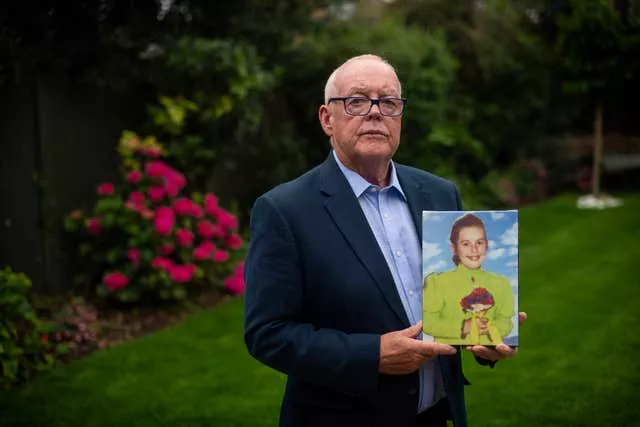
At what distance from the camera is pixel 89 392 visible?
17.6 ft

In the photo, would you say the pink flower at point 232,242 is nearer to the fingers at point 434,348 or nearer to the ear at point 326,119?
the ear at point 326,119

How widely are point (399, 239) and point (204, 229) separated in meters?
5.11

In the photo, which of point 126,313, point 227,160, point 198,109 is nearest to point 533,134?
point 227,160

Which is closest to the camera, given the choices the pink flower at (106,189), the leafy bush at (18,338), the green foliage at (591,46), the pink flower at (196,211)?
the leafy bush at (18,338)

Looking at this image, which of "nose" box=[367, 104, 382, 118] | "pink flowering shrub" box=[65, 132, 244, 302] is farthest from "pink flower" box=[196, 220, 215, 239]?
"nose" box=[367, 104, 382, 118]

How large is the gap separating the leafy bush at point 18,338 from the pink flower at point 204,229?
1.89 m

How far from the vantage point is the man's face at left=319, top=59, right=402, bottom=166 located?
2285 millimetres

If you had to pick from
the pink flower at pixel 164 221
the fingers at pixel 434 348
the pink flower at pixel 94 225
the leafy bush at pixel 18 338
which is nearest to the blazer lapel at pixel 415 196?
the fingers at pixel 434 348

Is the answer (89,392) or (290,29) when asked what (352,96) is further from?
(290,29)

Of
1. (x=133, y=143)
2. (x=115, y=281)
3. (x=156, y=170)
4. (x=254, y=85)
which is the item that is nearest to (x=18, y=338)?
(x=115, y=281)

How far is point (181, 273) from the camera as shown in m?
6.98

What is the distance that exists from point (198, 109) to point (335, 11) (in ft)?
9.54

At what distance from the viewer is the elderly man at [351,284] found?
7.15ft

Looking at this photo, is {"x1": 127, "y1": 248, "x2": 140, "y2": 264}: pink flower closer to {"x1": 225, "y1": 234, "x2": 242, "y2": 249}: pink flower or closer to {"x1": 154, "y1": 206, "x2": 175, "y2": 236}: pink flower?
{"x1": 154, "y1": 206, "x2": 175, "y2": 236}: pink flower
